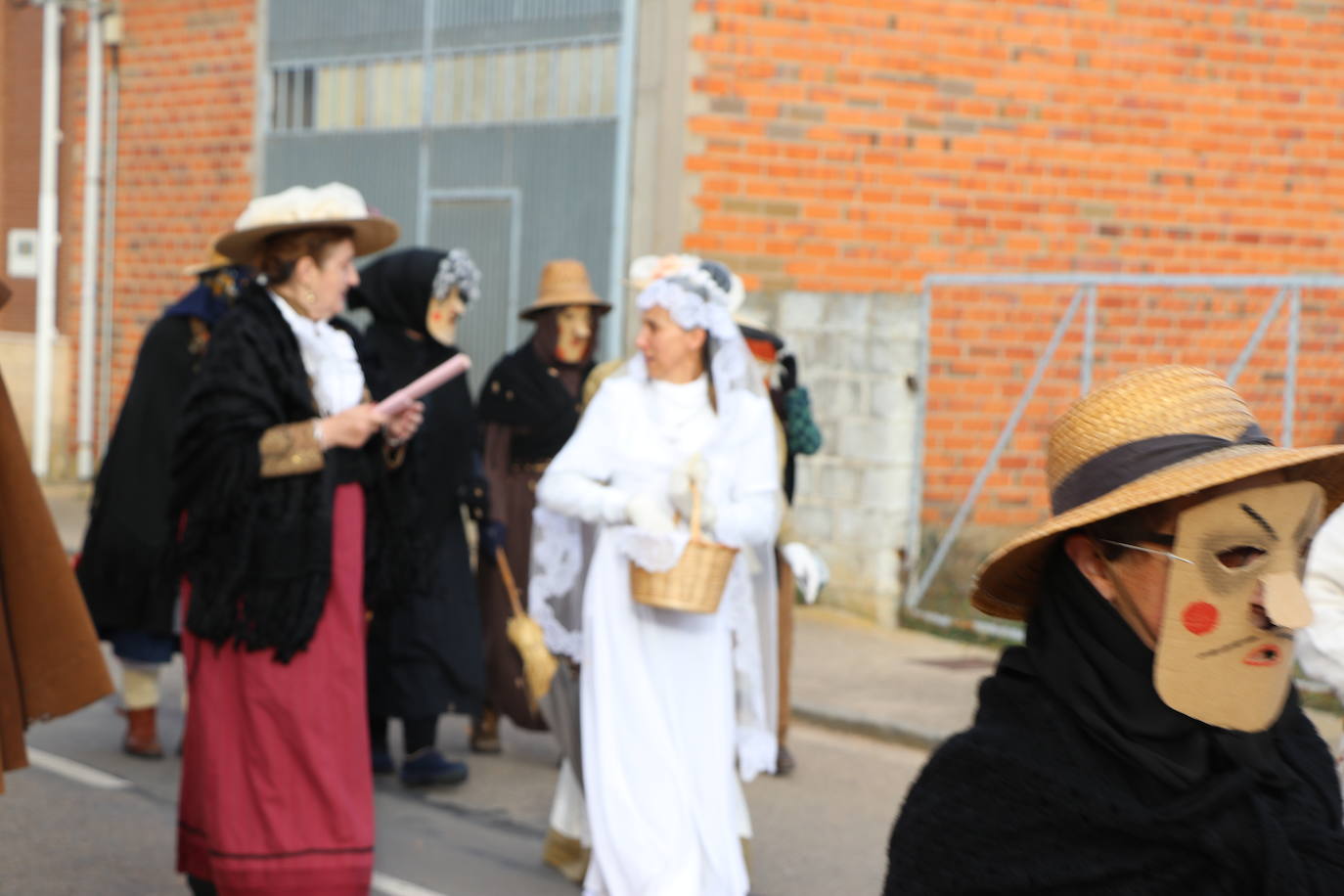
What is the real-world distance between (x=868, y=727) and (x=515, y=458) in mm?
2077

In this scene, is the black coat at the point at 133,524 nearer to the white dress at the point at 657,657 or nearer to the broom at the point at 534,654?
the broom at the point at 534,654

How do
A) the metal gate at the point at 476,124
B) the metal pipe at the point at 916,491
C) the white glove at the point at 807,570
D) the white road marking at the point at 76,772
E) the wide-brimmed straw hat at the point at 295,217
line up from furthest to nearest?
the metal gate at the point at 476,124
the metal pipe at the point at 916,491
the white road marking at the point at 76,772
the white glove at the point at 807,570
the wide-brimmed straw hat at the point at 295,217

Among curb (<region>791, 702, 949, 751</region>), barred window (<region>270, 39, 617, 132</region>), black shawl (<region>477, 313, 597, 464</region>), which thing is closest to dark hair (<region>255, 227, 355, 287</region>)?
black shawl (<region>477, 313, 597, 464</region>)

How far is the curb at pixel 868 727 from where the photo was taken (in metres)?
8.59

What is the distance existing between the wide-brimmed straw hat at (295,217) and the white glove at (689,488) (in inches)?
46.9

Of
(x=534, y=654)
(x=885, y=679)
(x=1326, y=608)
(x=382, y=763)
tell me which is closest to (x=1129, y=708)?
(x=1326, y=608)

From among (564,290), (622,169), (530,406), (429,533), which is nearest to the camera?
(429,533)

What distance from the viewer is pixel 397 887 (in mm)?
6199

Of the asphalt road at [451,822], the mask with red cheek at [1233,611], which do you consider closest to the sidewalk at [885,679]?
the asphalt road at [451,822]

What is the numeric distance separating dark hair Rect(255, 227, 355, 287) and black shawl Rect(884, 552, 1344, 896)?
144 inches

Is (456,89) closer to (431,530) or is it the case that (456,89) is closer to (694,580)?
(431,530)

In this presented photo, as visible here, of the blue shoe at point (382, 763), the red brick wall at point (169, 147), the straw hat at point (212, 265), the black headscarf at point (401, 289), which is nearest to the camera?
the straw hat at point (212, 265)

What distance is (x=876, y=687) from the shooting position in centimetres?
966

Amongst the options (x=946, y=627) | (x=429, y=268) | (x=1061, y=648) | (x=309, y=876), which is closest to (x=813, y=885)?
(x=309, y=876)
